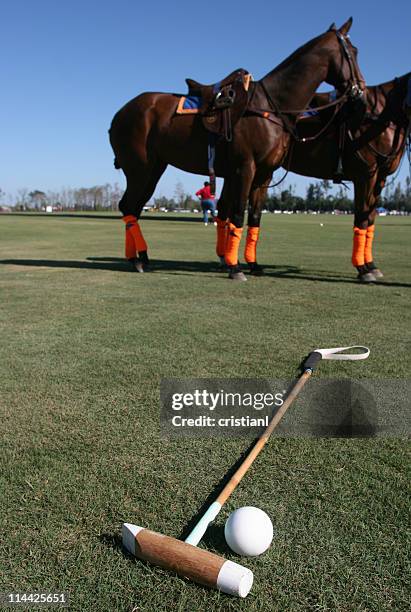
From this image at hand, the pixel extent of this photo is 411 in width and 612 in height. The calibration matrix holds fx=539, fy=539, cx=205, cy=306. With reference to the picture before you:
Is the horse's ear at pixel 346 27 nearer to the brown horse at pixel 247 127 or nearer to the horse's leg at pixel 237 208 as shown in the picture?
the brown horse at pixel 247 127

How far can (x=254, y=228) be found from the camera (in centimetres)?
940

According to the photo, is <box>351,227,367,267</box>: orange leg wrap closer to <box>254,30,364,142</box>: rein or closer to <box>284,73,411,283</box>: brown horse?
<box>284,73,411,283</box>: brown horse

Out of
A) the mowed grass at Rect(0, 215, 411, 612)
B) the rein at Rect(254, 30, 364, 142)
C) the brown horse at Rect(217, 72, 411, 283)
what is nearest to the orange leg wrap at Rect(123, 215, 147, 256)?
the rein at Rect(254, 30, 364, 142)

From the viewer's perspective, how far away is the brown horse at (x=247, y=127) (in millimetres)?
8188

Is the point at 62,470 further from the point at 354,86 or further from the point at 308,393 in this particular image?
the point at 354,86

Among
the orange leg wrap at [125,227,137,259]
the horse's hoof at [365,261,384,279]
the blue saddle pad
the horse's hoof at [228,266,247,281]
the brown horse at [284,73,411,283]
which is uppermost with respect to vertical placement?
the blue saddle pad

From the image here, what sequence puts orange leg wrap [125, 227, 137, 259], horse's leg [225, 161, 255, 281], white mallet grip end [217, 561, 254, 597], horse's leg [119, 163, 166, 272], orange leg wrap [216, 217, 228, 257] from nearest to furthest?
white mallet grip end [217, 561, 254, 597] → horse's leg [225, 161, 255, 281] → horse's leg [119, 163, 166, 272] → orange leg wrap [125, 227, 137, 259] → orange leg wrap [216, 217, 228, 257]

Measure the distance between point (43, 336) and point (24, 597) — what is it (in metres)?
3.49

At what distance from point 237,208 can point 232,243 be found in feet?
1.81

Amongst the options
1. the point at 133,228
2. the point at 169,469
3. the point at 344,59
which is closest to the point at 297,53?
the point at 344,59

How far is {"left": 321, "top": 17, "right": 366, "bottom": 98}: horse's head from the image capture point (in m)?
8.30

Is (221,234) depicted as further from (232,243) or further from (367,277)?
(367,277)

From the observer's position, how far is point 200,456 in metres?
2.87

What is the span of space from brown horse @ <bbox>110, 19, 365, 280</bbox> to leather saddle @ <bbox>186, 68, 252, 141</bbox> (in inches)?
5.2
